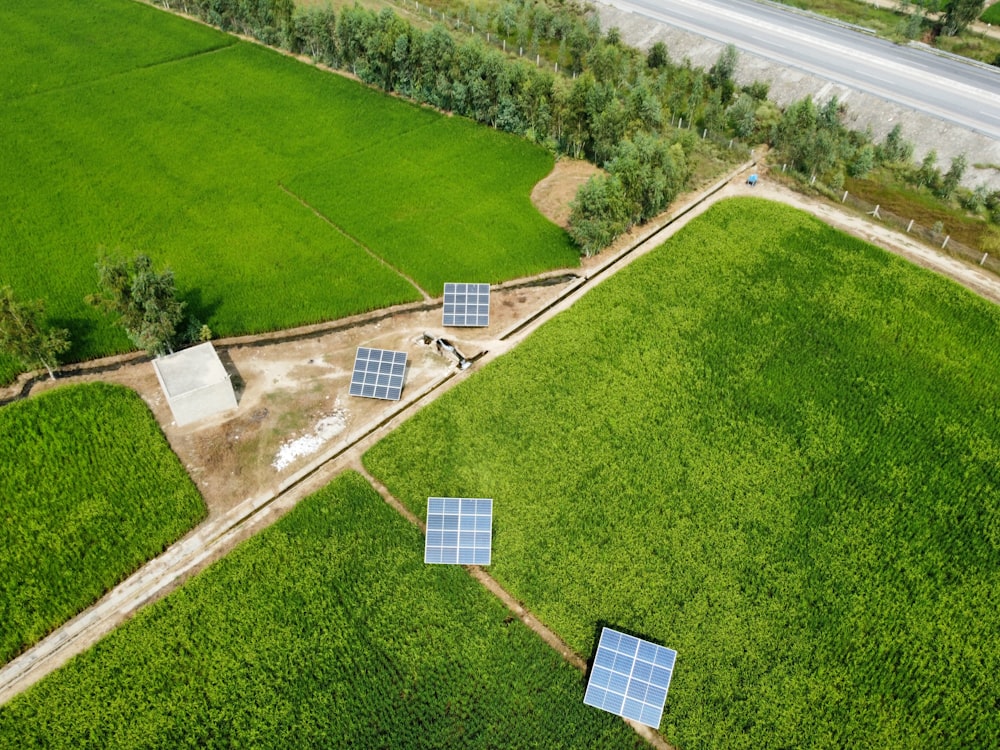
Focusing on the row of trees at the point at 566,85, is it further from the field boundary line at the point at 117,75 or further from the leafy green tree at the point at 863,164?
the leafy green tree at the point at 863,164

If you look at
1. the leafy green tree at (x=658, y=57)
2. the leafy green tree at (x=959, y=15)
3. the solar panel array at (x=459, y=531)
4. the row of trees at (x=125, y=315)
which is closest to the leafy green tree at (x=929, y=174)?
the leafy green tree at (x=658, y=57)

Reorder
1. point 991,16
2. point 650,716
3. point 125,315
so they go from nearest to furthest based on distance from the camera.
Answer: point 650,716 < point 125,315 < point 991,16

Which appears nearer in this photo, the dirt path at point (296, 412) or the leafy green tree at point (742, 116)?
the dirt path at point (296, 412)

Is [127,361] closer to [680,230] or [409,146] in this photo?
[409,146]

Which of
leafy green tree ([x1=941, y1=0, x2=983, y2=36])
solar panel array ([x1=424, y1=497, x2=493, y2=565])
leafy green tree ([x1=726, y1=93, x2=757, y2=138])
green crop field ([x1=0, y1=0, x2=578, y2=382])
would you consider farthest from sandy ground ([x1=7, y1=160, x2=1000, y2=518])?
leafy green tree ([x1=941, y1=0, x2=983, y2=36])

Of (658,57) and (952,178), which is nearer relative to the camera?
(952,178)

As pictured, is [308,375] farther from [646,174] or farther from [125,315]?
[646,174]

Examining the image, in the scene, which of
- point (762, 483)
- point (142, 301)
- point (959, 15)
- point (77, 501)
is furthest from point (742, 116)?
point (77, 501)
